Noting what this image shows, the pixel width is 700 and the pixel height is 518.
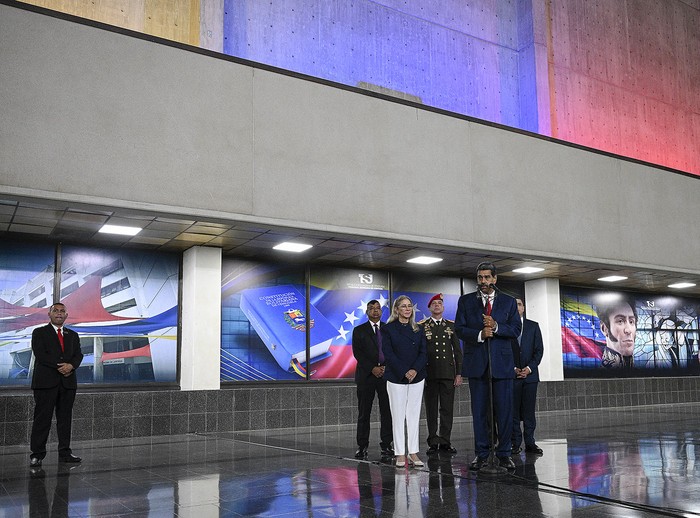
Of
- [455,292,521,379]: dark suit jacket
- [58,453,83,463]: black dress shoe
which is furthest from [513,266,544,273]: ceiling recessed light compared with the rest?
[58,453,83,463]: black dress shoe

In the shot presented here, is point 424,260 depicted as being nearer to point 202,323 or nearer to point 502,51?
point 202,323

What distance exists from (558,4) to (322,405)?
12134mm

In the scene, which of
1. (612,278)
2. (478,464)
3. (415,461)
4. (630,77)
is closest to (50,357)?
(415,461)

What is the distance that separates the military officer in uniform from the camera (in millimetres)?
8383

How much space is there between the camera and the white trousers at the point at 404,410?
6887 mm

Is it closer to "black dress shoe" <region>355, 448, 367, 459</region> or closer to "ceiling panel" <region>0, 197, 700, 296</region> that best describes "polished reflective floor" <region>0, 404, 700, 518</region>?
"black dress shoe" <region>355, 448, 367, 459</region>

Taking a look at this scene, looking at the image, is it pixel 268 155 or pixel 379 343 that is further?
pixel 268 155

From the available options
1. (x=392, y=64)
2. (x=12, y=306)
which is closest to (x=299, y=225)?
(x=12, y=306)

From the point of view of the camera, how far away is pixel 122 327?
463 inches

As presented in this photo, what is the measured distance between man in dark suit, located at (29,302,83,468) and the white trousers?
3.71 metres

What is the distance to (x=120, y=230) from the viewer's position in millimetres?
10641

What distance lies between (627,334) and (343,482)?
14.7 meters

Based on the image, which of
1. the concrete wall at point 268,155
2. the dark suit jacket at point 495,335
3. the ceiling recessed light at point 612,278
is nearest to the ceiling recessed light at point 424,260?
the concrete wall at point 268,155

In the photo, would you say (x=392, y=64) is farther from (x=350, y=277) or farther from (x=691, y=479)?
(x=691, y=479)
